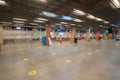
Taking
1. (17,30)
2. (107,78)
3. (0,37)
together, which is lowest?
(107,78)

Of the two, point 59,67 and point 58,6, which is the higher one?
point 58,6

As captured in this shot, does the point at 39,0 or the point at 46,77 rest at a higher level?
the point at 39,0

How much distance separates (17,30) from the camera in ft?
64.2

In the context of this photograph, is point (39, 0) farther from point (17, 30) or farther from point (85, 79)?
point (17, 30)

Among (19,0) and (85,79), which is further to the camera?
(19,0)

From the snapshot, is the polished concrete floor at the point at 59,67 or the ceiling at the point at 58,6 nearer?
the polished concrete floor at the point at 59,67

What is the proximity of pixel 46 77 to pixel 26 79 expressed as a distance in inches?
24.7

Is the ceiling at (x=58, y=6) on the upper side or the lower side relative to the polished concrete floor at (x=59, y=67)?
upper

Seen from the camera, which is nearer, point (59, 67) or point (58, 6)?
point (59, 67)

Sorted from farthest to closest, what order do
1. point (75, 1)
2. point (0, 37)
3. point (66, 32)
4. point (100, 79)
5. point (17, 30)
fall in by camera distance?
point (66, 32) → point (17, 30) → point (0, 37) → point (75, 1) → point (100, 79)

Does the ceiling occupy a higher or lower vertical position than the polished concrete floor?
higher

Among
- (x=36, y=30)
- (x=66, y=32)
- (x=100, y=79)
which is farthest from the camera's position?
(x=66, y=32)

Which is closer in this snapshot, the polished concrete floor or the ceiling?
the polished concrete floor

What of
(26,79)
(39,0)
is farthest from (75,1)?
(26,79)
